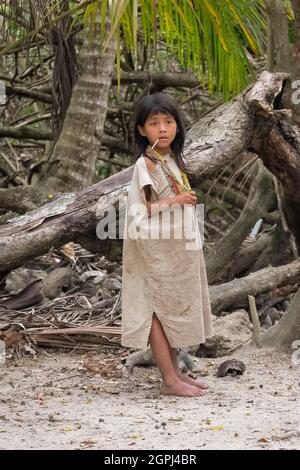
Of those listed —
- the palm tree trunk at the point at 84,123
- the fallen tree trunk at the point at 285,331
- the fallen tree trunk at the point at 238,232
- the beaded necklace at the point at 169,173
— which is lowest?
the fallen tree trunk at the point at 285,331

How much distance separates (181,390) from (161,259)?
60 centimetres

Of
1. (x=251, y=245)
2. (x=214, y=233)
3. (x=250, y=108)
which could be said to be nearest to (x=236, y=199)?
(x=214, y=233)

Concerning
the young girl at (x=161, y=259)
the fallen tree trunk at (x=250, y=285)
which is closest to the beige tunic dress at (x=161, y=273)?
the young girl at (x=161, y=259)

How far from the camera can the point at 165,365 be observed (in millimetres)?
4195

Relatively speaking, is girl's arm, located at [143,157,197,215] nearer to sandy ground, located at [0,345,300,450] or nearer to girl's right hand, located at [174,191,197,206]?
girl's right hand, located at [174,191,197,206]

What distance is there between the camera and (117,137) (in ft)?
31.2

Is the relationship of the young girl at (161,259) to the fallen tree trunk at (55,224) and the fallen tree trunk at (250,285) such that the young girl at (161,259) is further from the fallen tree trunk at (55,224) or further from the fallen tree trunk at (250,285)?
the fallen tree trunk at (250,285)

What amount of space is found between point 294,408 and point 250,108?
1654mm

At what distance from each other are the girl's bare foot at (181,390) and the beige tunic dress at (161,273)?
18 cm

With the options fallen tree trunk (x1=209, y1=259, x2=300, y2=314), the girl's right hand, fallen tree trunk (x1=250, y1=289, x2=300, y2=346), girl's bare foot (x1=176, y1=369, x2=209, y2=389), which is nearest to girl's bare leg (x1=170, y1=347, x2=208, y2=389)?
girl's bare foot (x1=176, y1=369, x2=209, y2=389)

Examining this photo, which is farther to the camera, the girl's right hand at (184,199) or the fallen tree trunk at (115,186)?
the fallen tree trunk at (115,186)

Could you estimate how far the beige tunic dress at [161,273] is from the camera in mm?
4148

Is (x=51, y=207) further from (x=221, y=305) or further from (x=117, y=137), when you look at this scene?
(x=117, y=137)

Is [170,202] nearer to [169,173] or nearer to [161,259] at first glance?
[169,173]
